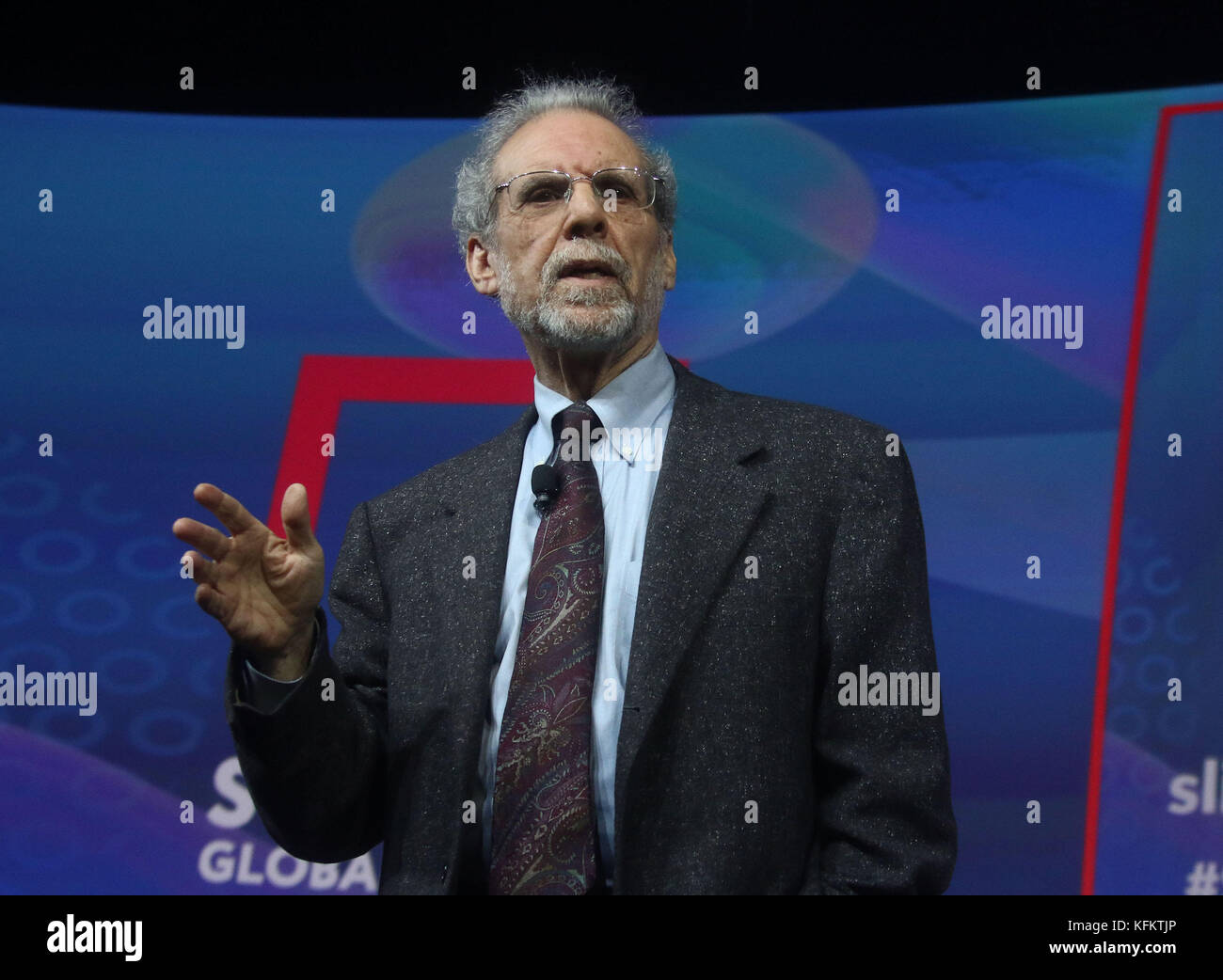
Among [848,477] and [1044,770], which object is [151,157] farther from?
[1044,770]

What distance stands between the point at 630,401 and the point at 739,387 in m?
1.17

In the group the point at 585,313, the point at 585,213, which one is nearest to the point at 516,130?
the point at 585,213

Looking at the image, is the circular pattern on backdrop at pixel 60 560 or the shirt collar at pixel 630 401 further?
the circular pattern on backdrop at pixel 60 560

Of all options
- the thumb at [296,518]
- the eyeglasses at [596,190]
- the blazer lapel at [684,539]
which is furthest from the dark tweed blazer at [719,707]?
the eyeglasses at [596,190]

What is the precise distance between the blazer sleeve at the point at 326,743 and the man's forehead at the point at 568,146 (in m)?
0.76

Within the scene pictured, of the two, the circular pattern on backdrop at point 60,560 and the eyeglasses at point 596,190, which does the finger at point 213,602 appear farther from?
the circular pattern on backdrop at point 60,560

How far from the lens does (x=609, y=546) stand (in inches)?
77.5

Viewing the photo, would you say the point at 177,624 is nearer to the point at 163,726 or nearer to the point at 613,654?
the point at 163,726

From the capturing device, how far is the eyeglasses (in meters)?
2.15

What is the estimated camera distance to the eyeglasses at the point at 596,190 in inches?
84.7

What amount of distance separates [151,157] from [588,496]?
6.45 ft

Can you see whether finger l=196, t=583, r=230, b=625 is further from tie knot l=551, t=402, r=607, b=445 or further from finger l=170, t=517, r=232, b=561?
tie knot l=551, t=402, r=607, b=445

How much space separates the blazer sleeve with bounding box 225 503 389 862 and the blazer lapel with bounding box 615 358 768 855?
442 mm

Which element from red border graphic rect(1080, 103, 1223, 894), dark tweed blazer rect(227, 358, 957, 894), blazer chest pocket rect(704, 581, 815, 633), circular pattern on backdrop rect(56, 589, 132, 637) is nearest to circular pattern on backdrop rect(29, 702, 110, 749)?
circular pattern on backdrop rect(56, 589, 132, 637)
